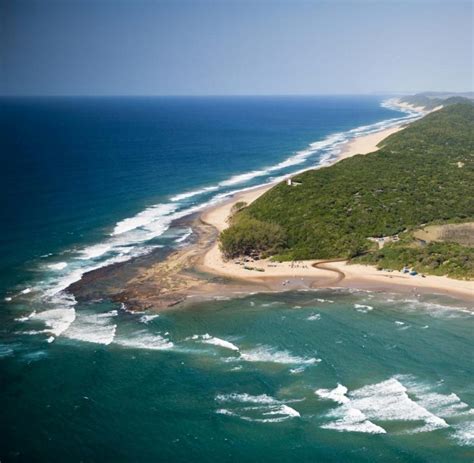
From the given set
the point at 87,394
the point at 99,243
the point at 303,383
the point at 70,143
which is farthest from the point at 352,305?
the point at 70,143

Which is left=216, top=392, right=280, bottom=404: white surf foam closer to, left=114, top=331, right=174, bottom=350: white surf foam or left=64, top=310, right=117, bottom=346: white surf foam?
left=114, top=331, right=174, bottom=350: white surf foam

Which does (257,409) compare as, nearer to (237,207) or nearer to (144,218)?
(144,218)

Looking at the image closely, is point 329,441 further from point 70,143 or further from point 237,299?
point 70,143

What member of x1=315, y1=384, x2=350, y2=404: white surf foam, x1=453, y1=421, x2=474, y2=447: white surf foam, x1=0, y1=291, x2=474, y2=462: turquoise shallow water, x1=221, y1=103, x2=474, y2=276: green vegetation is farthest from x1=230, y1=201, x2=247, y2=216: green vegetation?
x1=453, y1=421, x2=474, y2=447: white surf foam

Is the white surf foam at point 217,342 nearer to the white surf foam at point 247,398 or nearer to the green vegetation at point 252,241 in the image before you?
the white surf foam at point 247,398

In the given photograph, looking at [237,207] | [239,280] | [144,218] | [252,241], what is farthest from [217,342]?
[237,207]

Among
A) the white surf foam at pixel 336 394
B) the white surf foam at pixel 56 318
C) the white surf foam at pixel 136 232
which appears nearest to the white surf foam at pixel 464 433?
the white surf foam at pixel 336 394
